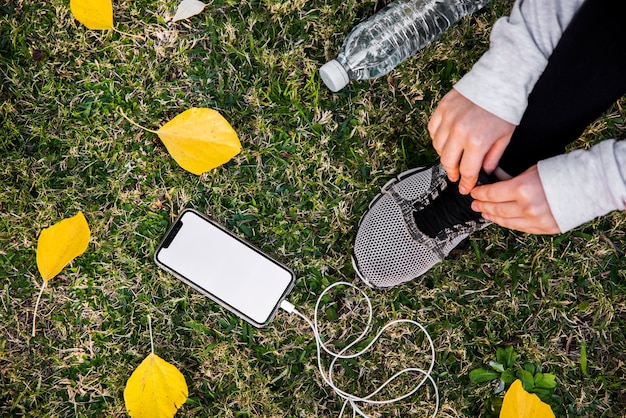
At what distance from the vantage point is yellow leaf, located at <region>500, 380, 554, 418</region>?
1448 mm

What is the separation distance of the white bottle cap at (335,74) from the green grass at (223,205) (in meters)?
0.09

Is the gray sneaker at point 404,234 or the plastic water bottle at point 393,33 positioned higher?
the plastic water bottle at point 393,33

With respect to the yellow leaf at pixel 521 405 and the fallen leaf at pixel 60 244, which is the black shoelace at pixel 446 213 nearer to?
the yellow leaf at pixel 521 405

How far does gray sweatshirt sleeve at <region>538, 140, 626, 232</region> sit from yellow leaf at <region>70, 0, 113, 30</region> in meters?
1.14

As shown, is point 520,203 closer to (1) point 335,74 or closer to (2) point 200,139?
(1) point 335,74

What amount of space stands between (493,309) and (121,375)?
3.34 feet

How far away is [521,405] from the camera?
1.48m

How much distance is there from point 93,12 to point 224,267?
29.5 inches

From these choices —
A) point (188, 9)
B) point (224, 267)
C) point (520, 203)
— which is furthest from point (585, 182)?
point (188, 9)

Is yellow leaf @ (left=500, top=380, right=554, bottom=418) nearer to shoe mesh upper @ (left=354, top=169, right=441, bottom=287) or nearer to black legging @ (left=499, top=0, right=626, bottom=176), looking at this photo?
shoe mesh upper @ (left=354, top=169, right=441, bottom=287)

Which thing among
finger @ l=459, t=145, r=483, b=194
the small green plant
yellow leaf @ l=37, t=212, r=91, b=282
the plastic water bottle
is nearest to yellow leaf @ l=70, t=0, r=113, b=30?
yellow leaf @ l=37, t=212, r=91, b=282

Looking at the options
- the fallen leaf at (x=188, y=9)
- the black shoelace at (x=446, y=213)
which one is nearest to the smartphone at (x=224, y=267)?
the black shoelace at (x=446, y=213)

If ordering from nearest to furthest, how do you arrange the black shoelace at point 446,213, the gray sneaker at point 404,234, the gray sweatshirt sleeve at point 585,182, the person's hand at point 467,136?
1. the gray sweatshirt sleeve at point 585,182
2. the person's hand at point 467,136
3. the black shoelace at point 446,213
4. the gray sneaker at point 404,234

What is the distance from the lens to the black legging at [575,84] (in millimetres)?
1011
